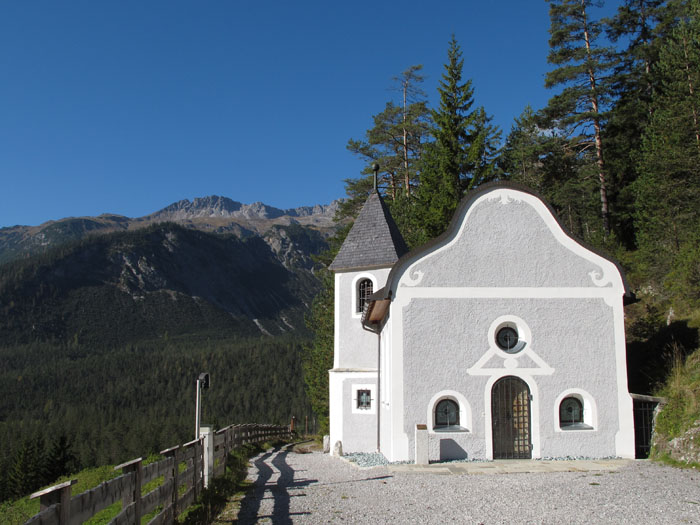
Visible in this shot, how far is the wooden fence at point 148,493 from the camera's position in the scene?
15.6 feet

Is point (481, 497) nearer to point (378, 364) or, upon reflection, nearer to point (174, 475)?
point (174, 475)

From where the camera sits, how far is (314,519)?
28.9ft

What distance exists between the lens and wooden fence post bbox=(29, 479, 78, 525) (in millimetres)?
4676

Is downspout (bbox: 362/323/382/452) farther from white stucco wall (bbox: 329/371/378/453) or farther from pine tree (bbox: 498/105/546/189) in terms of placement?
pine tree (bbox: 498/105/546/189)

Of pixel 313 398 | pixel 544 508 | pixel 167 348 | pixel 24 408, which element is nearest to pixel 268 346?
pixel 167 348

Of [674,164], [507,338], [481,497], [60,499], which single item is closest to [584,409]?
[507,338]

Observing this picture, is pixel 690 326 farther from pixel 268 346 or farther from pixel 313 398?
pixel 268 346

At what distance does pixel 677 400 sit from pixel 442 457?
18.9ft

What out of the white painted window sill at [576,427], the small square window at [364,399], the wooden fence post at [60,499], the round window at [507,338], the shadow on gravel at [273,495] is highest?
the round window at [507,338]

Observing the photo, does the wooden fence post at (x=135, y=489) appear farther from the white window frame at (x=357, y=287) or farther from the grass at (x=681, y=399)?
the white window frame at (x=357, y=287)

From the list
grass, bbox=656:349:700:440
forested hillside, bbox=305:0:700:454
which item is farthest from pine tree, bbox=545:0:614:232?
grass, bbox=656:349:700:440

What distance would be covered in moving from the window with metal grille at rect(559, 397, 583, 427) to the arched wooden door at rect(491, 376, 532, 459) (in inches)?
34.4

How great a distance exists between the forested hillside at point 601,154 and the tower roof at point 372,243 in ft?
21.9

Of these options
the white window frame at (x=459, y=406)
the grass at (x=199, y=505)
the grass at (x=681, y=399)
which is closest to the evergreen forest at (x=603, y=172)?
the grass at (x=681, y=399)
